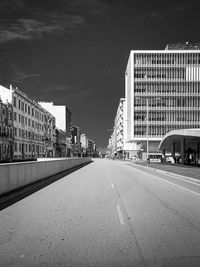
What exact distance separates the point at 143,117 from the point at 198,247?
94934 mm

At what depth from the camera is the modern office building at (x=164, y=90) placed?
323 ft

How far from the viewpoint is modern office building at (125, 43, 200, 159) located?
323 feet

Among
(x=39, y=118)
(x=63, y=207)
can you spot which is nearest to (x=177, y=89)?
(x=39, y=118)

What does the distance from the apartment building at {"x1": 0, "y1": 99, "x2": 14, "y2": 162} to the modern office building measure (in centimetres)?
4924

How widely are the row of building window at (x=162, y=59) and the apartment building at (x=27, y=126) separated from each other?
3337 cm

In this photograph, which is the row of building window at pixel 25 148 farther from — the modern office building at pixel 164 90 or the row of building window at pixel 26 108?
the modern office building at pixel 164 90

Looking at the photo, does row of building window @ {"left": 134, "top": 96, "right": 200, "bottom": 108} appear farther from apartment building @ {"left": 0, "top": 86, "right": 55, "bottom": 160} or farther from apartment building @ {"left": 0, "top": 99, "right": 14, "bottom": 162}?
apartment building @ {"left": 0, "top": 99, "right": 14, "bottom": 162}

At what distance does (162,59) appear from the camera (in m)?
99.0

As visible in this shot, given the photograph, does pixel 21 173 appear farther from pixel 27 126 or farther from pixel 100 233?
pixel 27 126

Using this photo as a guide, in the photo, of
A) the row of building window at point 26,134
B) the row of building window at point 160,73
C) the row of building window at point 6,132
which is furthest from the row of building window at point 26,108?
the row of building window at point 160,73

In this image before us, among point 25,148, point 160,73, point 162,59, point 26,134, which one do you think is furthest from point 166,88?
point 25,148

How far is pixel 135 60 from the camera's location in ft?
324

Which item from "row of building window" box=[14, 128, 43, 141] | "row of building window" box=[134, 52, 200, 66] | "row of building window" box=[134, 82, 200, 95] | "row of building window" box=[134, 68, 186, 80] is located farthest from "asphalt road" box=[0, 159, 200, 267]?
"row of building window" box=[134, 52, 200, 66]

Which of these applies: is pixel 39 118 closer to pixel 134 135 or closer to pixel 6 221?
pixel 134 135
